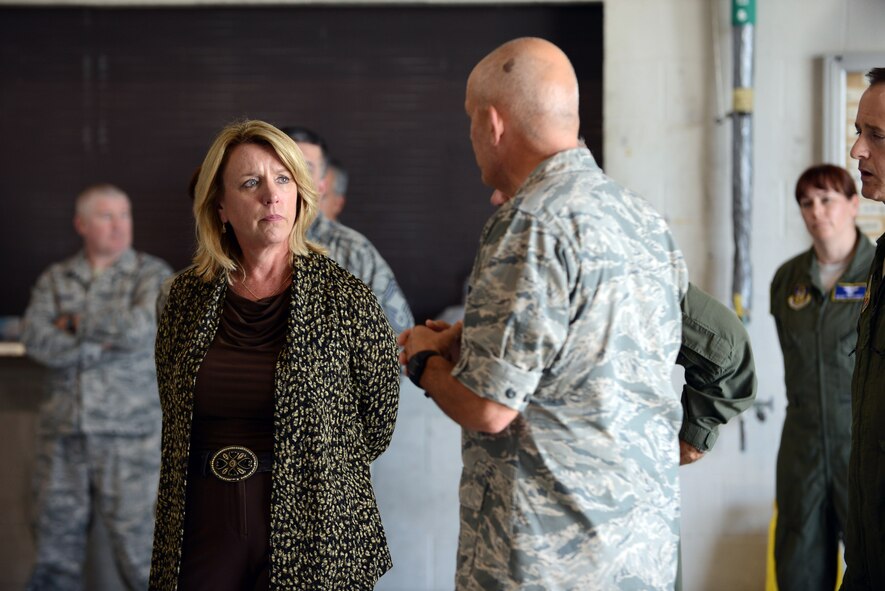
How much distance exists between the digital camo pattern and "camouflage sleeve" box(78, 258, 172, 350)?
2.57 feet

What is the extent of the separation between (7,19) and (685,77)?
9.67 feet

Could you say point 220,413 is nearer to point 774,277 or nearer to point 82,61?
point 774,277

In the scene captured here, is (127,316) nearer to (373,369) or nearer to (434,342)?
(373,369)

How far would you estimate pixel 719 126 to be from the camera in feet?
12.9

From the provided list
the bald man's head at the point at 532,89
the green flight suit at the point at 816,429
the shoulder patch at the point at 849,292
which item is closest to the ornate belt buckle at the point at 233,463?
the bald man's head at the point at 532,89

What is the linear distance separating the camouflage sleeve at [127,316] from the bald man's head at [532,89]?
95.2 inches

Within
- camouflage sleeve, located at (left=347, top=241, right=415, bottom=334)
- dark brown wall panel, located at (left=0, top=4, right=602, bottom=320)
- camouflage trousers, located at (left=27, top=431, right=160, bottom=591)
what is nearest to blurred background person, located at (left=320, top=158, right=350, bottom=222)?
dark brown wall panel, located at (left=0, top=4, right=602, bottom=320)

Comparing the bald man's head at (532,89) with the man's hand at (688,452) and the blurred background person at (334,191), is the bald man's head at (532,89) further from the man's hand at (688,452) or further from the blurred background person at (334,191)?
the blurred background person at (334,191)

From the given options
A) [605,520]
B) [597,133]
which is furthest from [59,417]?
[605,520]

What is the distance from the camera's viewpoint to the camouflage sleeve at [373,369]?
7.14 feet

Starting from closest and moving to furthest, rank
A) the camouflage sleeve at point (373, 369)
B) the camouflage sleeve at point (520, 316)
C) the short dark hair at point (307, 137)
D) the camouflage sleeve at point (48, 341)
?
the camouflage sleeve at point (520, 316), the camouflage sleeve at point (373, 369), the short dark hair at point (307, 137), the camouflage sleeve at point (48, 341)

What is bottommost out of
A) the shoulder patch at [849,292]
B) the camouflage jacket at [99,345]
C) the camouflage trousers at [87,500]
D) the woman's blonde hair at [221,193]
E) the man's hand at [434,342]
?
the camouflage trousers at [87,500]

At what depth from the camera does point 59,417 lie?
12.9ft

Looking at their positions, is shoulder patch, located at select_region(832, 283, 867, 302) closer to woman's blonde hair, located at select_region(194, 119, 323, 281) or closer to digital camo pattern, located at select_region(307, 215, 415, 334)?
digital camo pattern, located at select_region(307, 215, 415, 334)
